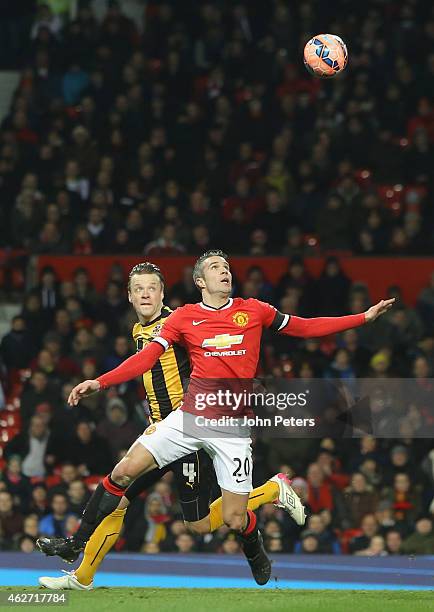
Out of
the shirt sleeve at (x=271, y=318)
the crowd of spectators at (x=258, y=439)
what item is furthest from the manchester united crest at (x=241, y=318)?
the crowd of spectators at (x=258, y=439)

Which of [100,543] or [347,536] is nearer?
[100,543]

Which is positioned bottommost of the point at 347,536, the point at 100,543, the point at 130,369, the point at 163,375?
the point at 347,536

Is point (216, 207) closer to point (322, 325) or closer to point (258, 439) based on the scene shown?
point (258, 439)

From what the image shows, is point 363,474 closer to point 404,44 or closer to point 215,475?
point 215,475

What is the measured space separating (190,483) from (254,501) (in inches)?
21.0

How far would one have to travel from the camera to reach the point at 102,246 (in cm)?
1584

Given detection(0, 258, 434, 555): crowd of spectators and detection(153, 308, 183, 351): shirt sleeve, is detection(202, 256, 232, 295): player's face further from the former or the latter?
detection(0, 258, 434, 555): crowd of spectators

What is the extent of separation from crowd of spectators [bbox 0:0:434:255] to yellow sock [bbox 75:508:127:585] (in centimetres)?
687

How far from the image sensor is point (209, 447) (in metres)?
8.52

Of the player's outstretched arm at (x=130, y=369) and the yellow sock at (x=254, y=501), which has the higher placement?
the player's outstretched arm at (x=130, y=369)

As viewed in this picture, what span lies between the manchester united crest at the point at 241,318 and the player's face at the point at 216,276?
16cm

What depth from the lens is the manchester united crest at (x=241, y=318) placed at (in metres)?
8.56

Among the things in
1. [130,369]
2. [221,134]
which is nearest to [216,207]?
[221,134]

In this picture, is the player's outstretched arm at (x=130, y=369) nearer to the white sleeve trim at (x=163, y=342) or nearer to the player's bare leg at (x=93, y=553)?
the white sleeve trim at (x=163, y=342)
